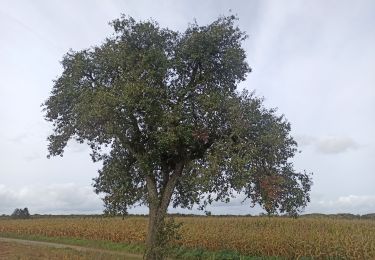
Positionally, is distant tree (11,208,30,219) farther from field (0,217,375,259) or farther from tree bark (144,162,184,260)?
tree bark (144,162,184,260)

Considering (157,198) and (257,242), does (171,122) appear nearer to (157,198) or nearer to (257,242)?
(157,198)

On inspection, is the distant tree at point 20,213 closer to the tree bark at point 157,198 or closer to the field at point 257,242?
the field at point 257,242

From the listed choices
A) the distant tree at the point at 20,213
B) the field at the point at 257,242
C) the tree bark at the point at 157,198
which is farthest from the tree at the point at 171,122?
the distant tree at the point at 20,213

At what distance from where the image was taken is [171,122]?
892 inches

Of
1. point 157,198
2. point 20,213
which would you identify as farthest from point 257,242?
point 20,213

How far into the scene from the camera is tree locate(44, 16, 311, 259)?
816 inches

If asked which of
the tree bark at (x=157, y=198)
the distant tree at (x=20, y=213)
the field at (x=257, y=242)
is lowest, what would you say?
the field at (x=257, y=242)

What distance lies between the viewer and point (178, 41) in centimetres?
2531

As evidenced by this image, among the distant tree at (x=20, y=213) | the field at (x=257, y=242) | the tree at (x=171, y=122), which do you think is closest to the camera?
the tree at (x=171, y=122)

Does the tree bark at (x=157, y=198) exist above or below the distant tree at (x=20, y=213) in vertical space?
below

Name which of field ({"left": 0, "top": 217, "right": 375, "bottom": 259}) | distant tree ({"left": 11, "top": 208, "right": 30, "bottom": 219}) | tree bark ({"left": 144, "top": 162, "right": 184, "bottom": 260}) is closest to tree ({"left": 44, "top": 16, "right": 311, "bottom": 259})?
tree bark ({"left": 144, "top": 162, "right": 184, "bottom": 260})

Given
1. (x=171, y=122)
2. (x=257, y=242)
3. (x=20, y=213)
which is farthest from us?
(x=20, y=213)

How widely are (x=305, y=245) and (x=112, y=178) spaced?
12823mm

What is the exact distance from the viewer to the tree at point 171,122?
20719 millimetres
